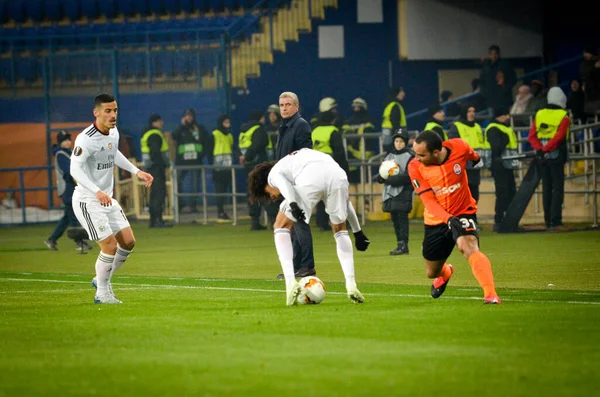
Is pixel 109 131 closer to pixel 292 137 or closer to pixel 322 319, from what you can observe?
pixel 292 137

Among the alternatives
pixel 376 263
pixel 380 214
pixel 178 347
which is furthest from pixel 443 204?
pixel 380 214

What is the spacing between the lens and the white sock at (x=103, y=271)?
11758 mm

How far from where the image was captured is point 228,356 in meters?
7.89

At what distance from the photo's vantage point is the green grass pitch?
6.89m

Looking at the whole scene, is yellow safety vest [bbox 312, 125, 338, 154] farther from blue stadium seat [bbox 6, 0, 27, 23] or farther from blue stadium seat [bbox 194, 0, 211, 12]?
blue stadium seat [bbox 6, 0, 27, 23]

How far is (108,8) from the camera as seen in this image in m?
37.1

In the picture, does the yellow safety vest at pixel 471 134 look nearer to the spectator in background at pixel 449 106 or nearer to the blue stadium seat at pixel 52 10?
the spectator in background at pixel 449 106

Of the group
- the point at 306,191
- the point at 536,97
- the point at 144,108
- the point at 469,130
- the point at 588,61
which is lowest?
the point at 306,191

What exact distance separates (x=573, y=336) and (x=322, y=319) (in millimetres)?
2188

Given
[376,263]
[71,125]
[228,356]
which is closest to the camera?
[228,356]

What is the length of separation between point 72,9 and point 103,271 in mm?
26757

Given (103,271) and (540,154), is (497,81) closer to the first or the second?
(540,154)

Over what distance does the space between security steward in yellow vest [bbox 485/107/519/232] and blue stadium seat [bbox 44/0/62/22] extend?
1932 centimetres

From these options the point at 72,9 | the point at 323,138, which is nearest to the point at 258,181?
the point at 323,138
